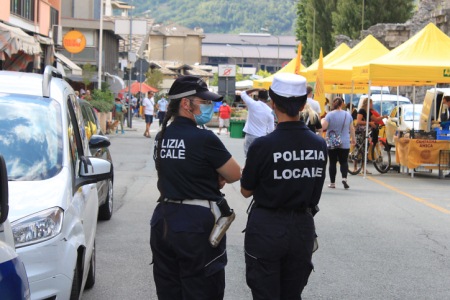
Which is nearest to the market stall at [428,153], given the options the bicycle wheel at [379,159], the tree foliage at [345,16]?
the bicycle wheel at [379,159]

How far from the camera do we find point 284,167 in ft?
16.3

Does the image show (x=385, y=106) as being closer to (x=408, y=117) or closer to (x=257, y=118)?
(x=408, y=117)

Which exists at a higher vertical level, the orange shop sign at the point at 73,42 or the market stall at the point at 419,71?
the orange shop sign at the point at 73,42

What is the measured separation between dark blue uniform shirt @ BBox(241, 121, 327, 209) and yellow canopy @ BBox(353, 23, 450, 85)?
13.8 metres

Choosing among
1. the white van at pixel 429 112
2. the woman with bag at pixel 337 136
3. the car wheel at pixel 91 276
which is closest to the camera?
the car wheel at pixel 91 276

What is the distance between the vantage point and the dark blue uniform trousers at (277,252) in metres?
4.89

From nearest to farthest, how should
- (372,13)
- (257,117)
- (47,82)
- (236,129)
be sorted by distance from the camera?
1. (47,82)
2. (257,117)
3. (236,129)
4. (372,13)

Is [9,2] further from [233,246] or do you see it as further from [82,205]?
[82,205]

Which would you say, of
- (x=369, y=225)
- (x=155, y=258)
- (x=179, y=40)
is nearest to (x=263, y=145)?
(x=155, y=258)

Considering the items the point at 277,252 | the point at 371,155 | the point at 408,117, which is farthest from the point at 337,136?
the point at 277,252

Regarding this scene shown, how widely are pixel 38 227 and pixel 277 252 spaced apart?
1592 mm

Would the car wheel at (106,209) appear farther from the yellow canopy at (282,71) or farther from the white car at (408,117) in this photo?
the yellow canopy at (282,71)

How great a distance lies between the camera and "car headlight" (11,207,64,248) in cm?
534

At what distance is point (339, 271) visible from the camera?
28.2 ft
